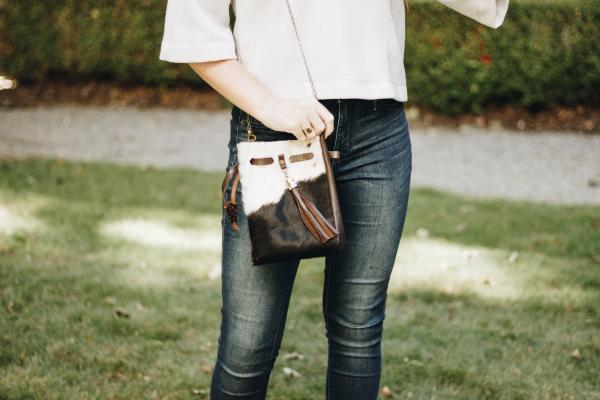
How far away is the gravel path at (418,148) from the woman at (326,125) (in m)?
4.19

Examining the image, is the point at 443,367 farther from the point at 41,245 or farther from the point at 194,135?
the point at 194,135

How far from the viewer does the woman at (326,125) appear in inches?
62.1

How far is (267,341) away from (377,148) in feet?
1.83

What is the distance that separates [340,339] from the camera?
1.87 meters

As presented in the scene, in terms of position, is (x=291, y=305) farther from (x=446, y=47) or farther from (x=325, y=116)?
(x=446, y=47)

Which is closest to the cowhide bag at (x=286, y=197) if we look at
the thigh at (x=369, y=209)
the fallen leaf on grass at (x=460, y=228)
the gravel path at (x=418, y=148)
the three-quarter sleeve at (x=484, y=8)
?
the thigh at (x=369, y=209)

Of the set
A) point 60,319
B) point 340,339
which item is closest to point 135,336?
point 60,319

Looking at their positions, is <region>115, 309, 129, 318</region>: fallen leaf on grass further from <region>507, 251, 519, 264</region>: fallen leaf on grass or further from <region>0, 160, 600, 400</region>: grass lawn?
<region>507, 251, 519, 264</region>: fallen leaf on grass

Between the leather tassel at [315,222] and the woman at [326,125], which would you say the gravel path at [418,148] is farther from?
the leather tassel at [315,222]

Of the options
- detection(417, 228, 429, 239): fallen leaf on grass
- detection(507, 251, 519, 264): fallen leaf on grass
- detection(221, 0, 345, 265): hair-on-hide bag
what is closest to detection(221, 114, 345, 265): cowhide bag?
detection(221, 0, 345, 265): hair-on-hide bag

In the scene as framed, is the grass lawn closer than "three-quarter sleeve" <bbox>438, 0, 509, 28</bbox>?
No

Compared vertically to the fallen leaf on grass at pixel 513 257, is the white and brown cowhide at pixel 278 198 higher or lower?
higher

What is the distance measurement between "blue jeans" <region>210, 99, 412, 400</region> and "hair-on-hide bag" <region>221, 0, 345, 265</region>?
6cm

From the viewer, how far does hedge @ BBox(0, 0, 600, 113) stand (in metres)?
7.77
